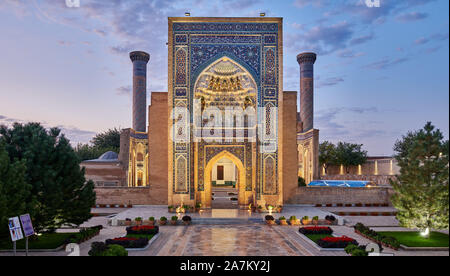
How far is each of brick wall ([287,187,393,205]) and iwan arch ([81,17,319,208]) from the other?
69 centimetres

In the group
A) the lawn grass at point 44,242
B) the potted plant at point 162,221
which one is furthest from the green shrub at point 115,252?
the potted plant at point 162,221

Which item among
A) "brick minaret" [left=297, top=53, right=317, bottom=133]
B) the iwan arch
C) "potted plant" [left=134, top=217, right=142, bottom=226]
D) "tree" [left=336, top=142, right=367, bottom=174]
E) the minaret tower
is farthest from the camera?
"tree" [left=336, top=142, right=367, bottom=174]

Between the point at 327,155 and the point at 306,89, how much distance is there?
7.18 metres

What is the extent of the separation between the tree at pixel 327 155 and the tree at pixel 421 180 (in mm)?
24059

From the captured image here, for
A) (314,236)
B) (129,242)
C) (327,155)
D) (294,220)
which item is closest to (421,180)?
(314,236)

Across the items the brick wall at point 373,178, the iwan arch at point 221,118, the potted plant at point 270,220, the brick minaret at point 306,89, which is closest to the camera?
the potted plant at point 270,220

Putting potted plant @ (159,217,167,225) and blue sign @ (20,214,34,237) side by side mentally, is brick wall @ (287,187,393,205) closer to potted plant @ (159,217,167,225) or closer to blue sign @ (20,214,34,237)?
potted plant @ (159,217,167,225)

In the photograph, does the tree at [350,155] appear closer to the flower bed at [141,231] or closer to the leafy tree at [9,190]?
the flower bed at [141,231]

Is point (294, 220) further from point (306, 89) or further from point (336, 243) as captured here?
point (306, 89)

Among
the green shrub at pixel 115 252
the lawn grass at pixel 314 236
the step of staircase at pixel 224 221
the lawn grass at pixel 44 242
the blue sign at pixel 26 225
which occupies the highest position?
the blue sign at pixel 26 225

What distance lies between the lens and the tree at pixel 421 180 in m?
6.92

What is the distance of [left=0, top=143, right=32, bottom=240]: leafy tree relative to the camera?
21.8ft

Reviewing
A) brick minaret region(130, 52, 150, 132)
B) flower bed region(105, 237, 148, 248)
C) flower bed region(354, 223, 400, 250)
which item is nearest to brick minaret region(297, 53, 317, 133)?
brick minaret region(130, 52, 150, 132)

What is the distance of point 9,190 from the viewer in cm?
693
